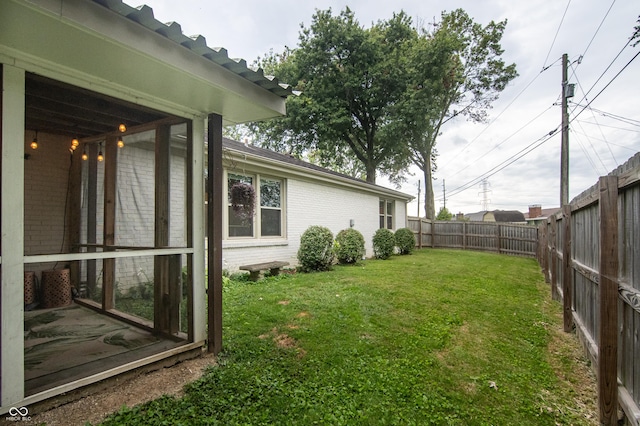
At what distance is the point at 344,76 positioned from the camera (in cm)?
1888

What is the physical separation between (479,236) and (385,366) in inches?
571

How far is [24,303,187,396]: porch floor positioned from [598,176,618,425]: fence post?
349 cm

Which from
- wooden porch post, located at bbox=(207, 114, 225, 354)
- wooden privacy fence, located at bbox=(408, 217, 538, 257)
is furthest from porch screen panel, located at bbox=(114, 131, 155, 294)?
wooden privacy fence, located at bbox=(408, 217, 538, 257)

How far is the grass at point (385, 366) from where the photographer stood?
2244mm

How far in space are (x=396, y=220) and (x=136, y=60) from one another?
14.6 m

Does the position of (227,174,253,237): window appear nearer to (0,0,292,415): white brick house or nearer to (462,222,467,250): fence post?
(0,0,292,415): white brick house

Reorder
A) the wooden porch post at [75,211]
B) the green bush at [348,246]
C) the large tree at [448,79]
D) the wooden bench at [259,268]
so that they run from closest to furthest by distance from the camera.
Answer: the wooden porch post at [75,211], the wooden bench at [259,268], the green bush at [348,246], the large tree at [448,79]

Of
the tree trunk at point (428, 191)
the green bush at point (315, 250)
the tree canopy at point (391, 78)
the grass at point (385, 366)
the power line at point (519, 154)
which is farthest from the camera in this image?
the tree trunk at point (428, 191)

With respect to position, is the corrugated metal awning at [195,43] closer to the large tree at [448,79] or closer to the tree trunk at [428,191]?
the large tree at [448,79]

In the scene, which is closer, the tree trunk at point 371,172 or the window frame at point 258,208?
the window frame at point 258,208

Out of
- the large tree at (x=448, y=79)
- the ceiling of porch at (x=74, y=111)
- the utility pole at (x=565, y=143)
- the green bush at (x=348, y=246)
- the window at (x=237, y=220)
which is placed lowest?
the green bush at (x=348, y=246)

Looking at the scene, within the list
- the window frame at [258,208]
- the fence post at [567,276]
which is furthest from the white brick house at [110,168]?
the fence post at [567,276]

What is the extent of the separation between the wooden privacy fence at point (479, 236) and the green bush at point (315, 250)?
30.8 ft

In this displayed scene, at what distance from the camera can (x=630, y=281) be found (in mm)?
2006
